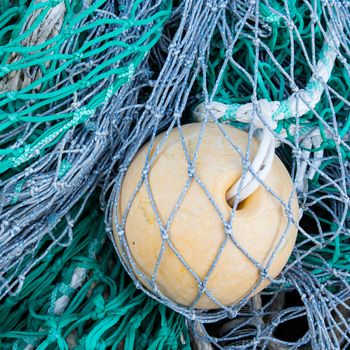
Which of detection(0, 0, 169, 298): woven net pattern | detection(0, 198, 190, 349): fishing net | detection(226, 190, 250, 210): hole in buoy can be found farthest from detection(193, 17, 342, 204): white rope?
detection(0, 198, 190, 349): fishing net

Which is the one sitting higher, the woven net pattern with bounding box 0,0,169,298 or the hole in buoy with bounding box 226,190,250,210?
the woven net pattern with bounding box 0,0,169,298

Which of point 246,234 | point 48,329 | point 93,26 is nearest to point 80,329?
point 48,329

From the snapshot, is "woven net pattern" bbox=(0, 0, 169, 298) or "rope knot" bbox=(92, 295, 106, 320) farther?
"rope knot" bbox=(92, 295, 106, 320)

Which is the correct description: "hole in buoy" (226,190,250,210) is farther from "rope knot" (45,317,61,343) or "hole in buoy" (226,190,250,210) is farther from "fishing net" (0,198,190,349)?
"rope knot" (45,317,61,343)

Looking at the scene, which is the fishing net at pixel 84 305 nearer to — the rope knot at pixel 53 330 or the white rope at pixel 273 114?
the rope knot at pixel 53 330

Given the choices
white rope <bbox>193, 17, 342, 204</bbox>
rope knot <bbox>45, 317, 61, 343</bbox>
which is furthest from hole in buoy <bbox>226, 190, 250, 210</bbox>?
rope knot <bbox>45, 317, 61, 343</bbox>

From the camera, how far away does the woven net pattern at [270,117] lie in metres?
1.38

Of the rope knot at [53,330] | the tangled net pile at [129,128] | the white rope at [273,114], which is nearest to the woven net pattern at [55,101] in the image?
the tangled net pile at [129,128]

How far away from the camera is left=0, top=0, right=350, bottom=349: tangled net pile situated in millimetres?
1337

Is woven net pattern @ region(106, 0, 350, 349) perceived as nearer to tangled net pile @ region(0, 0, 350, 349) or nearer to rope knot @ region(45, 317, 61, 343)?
tangled net pile @ region(0, 0, 350, 349)

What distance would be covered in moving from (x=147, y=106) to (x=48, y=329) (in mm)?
529

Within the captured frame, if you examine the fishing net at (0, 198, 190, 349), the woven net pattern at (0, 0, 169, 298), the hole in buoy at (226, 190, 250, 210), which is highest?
the woven net pattern at (0, 0, 169, 298)

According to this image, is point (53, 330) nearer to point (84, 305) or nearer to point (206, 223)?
point (84, 305)

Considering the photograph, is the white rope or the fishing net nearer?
the white rope
